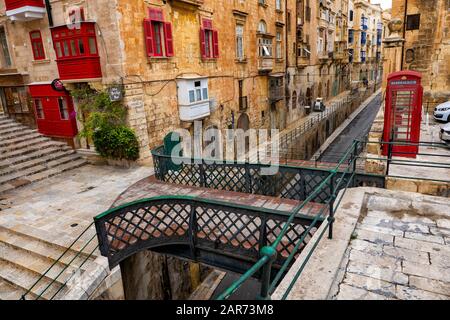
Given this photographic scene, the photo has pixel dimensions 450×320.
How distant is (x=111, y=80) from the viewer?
12820 mm

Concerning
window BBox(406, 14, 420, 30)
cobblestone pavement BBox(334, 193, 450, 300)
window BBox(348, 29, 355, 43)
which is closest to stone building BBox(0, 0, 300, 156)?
window BBox(406, 14, 420, 30)

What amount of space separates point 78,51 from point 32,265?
353 inches

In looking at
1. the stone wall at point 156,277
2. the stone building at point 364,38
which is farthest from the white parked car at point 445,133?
the stone building at point 364,38

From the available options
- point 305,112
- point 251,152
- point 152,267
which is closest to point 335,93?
point 305,112

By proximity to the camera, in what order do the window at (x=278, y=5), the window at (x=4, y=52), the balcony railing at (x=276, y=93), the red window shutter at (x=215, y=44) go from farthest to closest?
the balcony railing at (x=276, y=93) → the window at (x=278, y=5) → the red window shutter at (x=215, y=44) → the window at (x=4, y=52)

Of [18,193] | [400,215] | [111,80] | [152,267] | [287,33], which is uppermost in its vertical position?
[287,33]

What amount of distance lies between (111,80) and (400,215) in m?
11.7

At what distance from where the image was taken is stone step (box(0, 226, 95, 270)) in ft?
23.8

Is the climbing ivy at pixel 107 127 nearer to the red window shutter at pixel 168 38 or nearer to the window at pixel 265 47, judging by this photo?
the red window shutter at pixel 168 38

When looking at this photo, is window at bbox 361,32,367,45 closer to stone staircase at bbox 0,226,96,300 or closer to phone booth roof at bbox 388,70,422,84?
phone booth roof at bbox 388,70,422,84

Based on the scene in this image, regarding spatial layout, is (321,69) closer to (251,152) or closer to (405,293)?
(251,152)

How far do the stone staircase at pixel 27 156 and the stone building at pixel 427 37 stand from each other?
15955 millimetres

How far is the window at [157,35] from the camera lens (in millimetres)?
13383

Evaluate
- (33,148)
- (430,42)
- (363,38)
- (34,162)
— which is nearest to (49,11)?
(33,148)
